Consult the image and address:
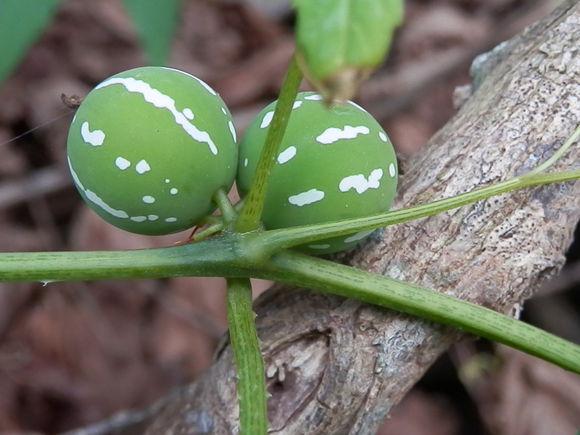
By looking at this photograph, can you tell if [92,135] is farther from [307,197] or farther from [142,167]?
[307,197]

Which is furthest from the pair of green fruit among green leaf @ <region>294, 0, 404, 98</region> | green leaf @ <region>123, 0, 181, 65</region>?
green leaf @ <region>123, 0, 181, 65</region>

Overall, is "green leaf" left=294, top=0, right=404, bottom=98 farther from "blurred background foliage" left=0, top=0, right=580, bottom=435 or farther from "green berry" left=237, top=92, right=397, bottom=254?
"blurred background foliage" left=0, top=0, right=580, bottom=435

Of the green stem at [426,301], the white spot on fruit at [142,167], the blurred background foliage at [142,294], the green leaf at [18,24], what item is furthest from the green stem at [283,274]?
the blurred background foliage at [142,294]

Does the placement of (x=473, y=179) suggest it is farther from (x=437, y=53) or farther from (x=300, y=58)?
(x=437, y=53)

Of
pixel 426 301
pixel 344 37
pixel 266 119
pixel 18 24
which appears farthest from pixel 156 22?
pixel 344 37

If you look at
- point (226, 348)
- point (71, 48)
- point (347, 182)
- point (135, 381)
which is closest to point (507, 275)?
point (347, 182)

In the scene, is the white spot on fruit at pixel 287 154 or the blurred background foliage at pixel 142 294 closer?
the white spot on fruit at pixel 287 154

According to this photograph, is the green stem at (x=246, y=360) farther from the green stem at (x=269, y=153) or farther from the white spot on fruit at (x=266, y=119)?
the white spot on fruit at (x=266, y=119)
